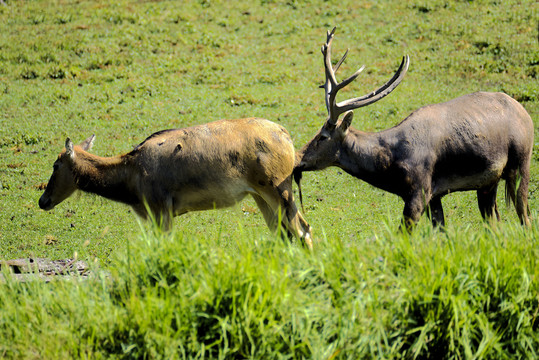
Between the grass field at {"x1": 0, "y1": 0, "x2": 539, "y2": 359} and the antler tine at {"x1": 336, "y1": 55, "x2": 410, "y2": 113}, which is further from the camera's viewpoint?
the antler tine at {"x1": 336, "y1": 55, "x2": 410, "y2": 113}

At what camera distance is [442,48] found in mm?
16688

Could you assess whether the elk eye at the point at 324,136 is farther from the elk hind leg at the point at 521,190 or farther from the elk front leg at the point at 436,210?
the elk hind leg at the point at 521,190

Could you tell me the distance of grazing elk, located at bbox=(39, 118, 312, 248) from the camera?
330 inches

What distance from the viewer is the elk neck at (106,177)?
887 centimetres

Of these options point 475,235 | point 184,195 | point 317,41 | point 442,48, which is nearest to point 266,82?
point 317,41

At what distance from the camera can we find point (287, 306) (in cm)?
532

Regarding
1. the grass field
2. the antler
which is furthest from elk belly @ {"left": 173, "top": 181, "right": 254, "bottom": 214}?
the antler

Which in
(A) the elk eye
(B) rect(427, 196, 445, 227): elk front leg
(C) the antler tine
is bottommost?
(B) rect(427, 196, 445, 227): elk front leg

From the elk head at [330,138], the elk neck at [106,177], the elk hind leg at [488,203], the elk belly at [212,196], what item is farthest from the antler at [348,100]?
the elk neck at [106,177]

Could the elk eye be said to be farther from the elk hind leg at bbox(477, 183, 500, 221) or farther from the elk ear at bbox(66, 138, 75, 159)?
the elk ear at bbox(66, 138, 75, 159)

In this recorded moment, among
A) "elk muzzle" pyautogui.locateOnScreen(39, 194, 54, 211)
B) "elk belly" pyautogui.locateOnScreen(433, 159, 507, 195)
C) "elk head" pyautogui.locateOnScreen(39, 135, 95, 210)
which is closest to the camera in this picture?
"elk belly" pyautogui.locateOnScreen(433, 159, 507, 195)

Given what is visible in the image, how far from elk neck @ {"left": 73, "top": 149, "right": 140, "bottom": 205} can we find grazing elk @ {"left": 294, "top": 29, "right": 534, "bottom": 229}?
2237 millimetres

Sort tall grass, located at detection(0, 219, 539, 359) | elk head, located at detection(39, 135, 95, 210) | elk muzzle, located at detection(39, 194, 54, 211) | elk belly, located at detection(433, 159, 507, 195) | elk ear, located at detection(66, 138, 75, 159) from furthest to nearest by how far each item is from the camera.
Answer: elk muzzle, located at detection(39, 194, 54, 211) → elk head, located at detection(39, 135, 95, 210) → elk ear, located at detection(66, 138, 75, 159) → elk belly, located at detection(433, 159, 507, 195) → tall grass, located at detection(0, 219, 539, 359)

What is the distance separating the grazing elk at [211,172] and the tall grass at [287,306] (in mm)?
2453
